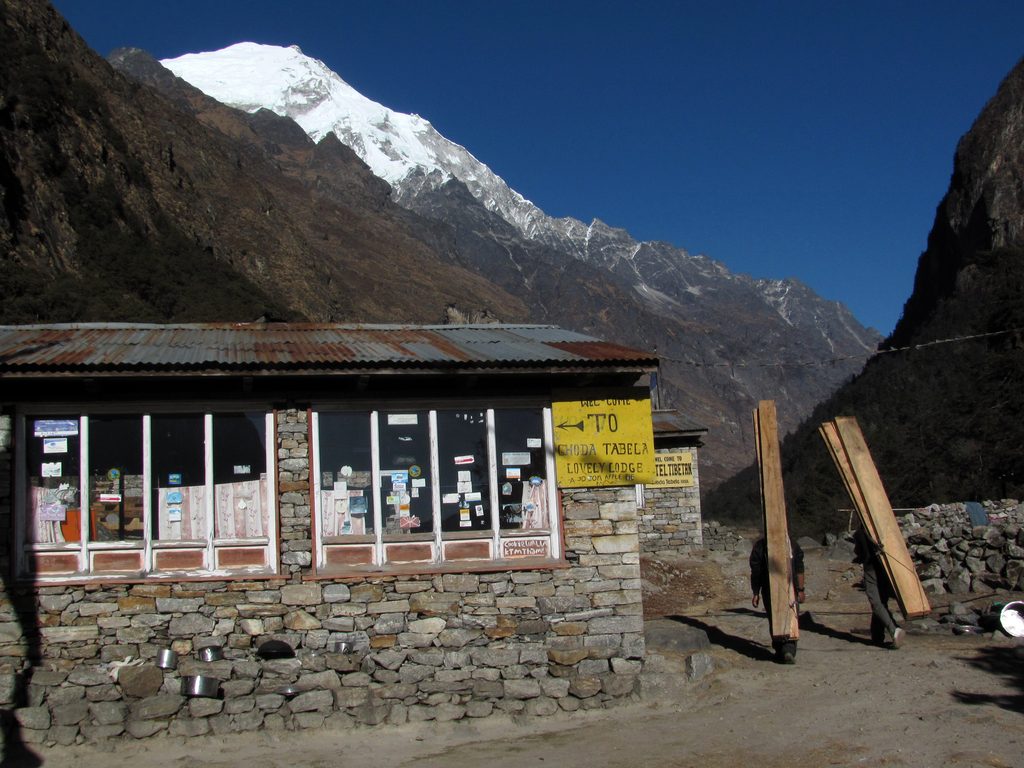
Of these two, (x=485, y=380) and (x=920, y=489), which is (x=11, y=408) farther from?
(x=920, y=489)

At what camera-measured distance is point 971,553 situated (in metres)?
15.4

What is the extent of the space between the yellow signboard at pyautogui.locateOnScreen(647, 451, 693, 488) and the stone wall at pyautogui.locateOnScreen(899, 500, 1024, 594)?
607cm

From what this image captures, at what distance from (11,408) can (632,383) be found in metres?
6.49

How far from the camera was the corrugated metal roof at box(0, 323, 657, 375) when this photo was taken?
9.84 m

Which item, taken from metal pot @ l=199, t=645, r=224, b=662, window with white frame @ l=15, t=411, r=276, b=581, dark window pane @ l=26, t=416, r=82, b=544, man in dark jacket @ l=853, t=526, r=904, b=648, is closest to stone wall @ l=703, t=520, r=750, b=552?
man in dark jacket @ l=853, t=526, r=904, b=648

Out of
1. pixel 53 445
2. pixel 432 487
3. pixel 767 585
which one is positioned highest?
pixel 53 445

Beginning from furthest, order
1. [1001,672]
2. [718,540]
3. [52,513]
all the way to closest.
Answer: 1. [718,540]
2. [1001,672]
3. [52,513]

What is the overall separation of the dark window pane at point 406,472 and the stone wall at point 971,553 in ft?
28.8

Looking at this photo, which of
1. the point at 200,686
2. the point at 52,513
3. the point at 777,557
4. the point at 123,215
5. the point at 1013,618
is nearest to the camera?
the point at 200,686

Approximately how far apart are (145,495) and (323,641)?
234cm

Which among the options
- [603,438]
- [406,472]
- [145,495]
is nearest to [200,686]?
[145,495]

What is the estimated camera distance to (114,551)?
9930 millimetres

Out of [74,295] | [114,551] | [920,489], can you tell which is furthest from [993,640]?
[74,295]

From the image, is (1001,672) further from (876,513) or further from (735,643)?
(735,643)
